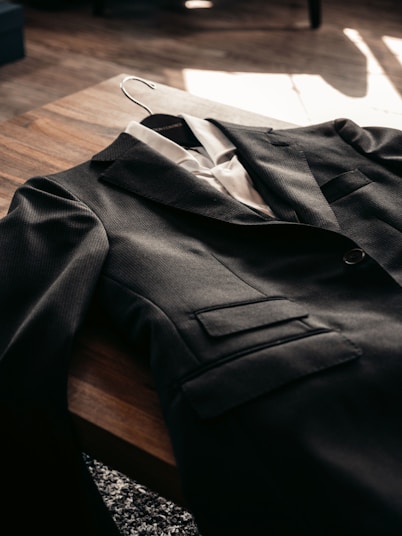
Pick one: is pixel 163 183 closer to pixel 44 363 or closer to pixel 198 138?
pixel 198 138

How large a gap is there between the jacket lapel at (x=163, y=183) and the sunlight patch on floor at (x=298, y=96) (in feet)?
4.65

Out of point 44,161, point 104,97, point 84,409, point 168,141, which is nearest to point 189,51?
point 104,97

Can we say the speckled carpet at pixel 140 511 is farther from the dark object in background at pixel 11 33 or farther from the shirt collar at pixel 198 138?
the dark object in background at pixel 11 33

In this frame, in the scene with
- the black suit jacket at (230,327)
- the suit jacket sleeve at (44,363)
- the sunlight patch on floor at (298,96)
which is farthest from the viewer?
the sunlight patch on floor at (298,96)

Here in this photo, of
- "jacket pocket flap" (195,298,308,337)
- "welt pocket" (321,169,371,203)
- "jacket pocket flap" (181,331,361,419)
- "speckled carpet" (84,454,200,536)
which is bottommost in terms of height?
"speckled carpet" (84,454,200,536)

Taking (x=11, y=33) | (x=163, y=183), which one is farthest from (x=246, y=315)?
(x=11, y=33)

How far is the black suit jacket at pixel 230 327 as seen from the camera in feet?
1.88

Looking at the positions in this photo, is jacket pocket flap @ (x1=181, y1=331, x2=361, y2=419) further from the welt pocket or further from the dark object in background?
the dark object in background

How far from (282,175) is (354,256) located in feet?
0.72

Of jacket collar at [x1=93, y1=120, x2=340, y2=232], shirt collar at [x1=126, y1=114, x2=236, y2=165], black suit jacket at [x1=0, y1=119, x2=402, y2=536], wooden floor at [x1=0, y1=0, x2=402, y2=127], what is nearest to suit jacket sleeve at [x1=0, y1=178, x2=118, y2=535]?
black suit jacket at [x1=0, y1=119, x2=402, y2=536]

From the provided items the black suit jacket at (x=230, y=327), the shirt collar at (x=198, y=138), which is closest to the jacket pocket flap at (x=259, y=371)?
the black suit jacket at (x=230, y=327)

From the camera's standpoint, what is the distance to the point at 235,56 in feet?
9.41

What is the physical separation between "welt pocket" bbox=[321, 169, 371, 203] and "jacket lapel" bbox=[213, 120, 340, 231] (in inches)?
1.1

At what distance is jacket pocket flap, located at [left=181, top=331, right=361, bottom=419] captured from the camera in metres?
0.59
